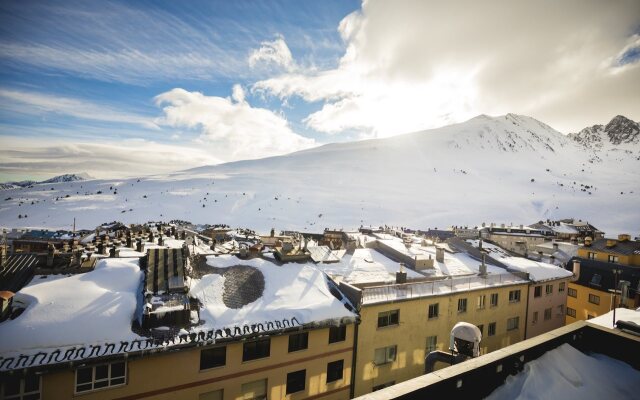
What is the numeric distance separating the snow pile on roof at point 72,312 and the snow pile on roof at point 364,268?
12.4 metres

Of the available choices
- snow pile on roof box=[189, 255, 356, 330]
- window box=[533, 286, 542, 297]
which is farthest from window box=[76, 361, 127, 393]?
window box=[533, 286, 542, 297]

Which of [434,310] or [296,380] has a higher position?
[434,310]

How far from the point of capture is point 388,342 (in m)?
20.9

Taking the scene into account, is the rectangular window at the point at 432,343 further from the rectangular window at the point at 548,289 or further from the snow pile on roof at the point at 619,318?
the rectangular window at the point at 548,289

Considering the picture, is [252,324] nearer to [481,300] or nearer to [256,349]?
[256,349]

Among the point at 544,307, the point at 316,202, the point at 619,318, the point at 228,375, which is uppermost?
the point at 316,202

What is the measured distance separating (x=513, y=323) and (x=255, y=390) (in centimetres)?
2370

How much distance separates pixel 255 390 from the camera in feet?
54.3

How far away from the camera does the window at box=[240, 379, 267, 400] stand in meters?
16.2

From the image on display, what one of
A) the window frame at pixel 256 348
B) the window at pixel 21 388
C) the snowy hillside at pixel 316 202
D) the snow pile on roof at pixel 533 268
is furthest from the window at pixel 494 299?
the snowy hillside at pixel 316 202

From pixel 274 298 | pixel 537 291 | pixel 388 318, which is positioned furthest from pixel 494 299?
pixel 274 298

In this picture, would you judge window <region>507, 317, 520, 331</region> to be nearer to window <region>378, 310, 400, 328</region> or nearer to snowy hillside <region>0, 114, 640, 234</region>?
window <region>378, 310, 400, 328</region>

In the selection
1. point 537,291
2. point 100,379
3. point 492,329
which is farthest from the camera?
point 537,291

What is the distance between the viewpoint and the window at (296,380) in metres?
17.4
